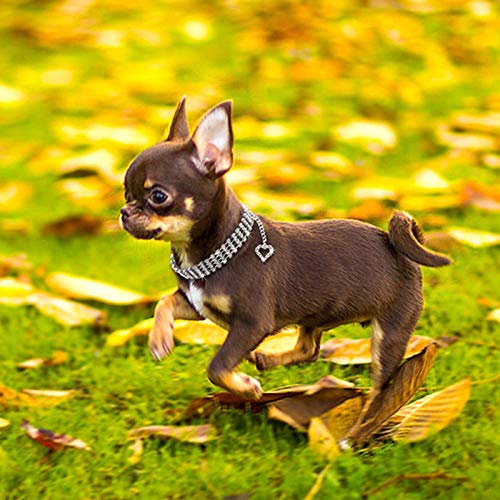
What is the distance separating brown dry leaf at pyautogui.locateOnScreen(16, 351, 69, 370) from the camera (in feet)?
10.3

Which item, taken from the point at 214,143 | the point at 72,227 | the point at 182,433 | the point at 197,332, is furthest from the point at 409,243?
the point at 72,227

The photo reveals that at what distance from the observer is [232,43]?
21.4 ft

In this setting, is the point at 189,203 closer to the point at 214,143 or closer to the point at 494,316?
the point at 214,143

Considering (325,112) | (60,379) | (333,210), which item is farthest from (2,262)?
(325,112)

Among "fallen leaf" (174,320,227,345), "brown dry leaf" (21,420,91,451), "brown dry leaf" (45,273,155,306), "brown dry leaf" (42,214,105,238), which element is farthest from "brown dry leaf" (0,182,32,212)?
"brown dry leaf" (21,420,91,451)

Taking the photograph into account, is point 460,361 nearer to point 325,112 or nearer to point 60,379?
point 60,379

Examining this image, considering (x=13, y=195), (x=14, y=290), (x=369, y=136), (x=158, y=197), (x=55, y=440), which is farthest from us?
(x=369, y=136)

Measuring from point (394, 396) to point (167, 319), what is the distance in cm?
67

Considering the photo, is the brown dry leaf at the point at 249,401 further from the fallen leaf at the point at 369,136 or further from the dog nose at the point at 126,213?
the fallen leaf at the point at 369,136

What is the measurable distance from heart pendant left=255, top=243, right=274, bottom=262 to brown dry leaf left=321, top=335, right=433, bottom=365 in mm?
690

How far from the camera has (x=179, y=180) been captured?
7.64ft

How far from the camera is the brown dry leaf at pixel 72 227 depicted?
4.21m

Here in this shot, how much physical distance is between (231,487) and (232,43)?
4.60 m

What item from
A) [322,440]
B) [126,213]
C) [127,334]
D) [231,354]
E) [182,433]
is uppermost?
[126,213]
